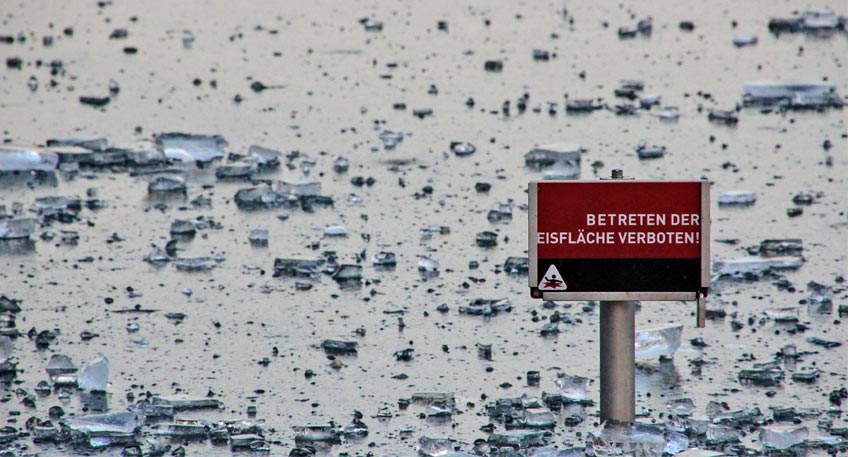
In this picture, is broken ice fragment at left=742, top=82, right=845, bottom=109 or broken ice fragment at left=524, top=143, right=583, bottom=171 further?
broken ice fragment at left=742, top=82, right=845, bottom=109

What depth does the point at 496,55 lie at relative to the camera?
57.4ft

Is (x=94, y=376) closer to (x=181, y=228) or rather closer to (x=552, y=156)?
(x=181, y=228)

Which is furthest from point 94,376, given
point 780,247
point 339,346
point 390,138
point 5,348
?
point 390,138

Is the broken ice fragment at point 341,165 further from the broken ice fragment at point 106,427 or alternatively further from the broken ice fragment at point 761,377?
the broken ice fragment at point 106,427

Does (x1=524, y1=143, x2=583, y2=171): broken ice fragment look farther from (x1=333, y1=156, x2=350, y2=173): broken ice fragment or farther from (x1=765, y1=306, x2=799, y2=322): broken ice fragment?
(x1=765, y1=306, x2=799, y2=322): broken ice fragment

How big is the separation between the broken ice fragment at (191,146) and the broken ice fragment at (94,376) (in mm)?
4799

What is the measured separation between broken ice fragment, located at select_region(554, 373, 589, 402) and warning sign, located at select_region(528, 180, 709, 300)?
4.18ft

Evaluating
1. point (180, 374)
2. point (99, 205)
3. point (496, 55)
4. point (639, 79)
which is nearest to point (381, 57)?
point (496, 55)

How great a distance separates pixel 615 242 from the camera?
22.9 feet

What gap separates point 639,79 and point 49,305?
26.3 feet

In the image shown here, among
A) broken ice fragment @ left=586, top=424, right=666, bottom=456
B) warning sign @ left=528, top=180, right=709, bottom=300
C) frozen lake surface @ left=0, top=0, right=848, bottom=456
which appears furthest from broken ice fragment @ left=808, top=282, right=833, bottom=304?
warning sign @ left=528, top=180, right=709, bottom=300

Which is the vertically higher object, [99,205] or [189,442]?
[99,205]

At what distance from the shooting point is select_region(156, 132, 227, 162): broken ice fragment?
1306cm

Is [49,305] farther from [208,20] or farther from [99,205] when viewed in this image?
[208,20]
